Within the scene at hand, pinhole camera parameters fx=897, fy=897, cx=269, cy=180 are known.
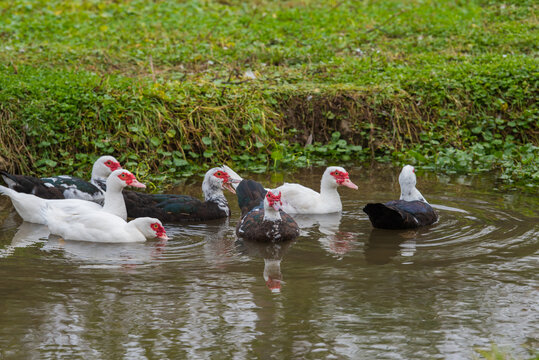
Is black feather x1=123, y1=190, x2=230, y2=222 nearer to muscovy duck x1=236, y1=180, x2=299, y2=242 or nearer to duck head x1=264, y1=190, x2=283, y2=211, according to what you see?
muscovy duck x1=236, y1=180, x2=299, y2=242

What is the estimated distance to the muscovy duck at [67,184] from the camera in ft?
33.4

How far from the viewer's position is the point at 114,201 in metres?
9.73

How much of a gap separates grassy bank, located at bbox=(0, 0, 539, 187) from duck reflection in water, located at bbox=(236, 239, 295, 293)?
3.15 metres

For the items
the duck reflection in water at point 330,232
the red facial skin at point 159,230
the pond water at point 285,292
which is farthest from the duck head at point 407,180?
the red facial skin at point 159,230

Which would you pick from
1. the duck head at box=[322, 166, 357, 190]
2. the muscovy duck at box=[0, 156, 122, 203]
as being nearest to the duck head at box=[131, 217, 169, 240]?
the muscovy duck at box=[0, 156, 122, 203]

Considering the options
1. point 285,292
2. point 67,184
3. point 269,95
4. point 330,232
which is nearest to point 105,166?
point 67,184

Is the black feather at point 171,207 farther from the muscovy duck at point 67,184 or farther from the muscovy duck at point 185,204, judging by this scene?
the muscovy duck at point 67,184

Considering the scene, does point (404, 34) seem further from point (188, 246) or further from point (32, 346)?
point (32, 346)

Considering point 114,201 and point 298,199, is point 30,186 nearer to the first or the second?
point 114,201

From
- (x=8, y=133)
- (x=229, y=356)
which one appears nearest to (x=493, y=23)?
(x=8, y=133)

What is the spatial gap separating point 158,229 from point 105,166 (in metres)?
2.05

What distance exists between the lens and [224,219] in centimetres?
1020

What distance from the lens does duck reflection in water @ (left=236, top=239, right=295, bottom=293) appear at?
7.39m

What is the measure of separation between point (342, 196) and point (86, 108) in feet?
12.0
